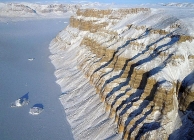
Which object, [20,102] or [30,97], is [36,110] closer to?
[20,102]

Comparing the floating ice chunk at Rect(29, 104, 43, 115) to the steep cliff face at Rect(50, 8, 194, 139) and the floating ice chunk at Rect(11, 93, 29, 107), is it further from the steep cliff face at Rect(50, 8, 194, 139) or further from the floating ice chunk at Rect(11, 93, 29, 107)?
the steep cliff face at Rect(50, 8, 194, 139)

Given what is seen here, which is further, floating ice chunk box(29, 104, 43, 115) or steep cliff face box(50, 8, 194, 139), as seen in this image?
floating ice chunk box(29, 104, 43, 115)

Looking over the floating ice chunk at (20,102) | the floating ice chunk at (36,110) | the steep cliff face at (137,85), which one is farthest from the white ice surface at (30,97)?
the steep cliff face at (137,85)

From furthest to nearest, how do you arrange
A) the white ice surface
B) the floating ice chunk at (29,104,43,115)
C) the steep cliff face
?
1. the floating ice chunk at (29,104,43,115)
2. the white ice surface
3. the steep cliff face

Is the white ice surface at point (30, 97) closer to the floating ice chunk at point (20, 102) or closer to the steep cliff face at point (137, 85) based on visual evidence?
the floating ice chunk at point (20, 102)

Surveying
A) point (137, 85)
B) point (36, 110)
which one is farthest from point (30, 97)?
point (137, 85)

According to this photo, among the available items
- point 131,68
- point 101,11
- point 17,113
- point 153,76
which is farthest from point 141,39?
point 101,11

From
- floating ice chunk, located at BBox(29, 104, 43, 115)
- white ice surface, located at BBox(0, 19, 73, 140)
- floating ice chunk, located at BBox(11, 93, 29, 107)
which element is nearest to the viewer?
white ice surface, located at BBox(0, 19, 73, 140)

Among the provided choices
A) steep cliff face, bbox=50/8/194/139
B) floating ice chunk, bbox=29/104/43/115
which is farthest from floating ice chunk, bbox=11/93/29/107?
steep cliff face, bbox=50/8/194/139
